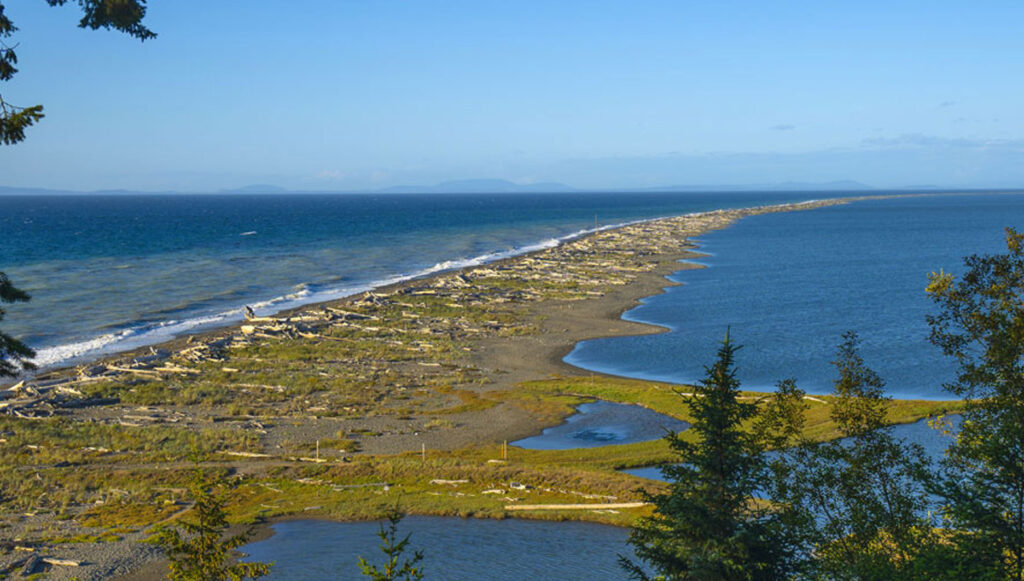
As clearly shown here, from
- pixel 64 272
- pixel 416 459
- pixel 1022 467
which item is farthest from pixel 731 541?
pixel 64 272

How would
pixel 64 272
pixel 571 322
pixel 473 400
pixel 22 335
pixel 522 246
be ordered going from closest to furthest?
pixel 473 400
pixel 22 335
pixel 571 322
pixel 64 272
pixel 522 246

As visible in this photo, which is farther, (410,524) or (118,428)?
(118,428)

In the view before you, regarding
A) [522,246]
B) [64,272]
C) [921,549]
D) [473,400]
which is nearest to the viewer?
[921,549]

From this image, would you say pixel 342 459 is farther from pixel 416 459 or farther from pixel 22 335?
pixel 22 335

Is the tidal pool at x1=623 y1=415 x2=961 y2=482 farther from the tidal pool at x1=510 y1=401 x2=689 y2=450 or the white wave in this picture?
the white wave

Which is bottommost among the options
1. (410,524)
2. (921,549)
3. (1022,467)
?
(410,524)

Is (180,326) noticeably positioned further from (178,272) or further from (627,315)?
(178,272)

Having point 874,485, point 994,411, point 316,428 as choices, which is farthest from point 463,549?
point 994,411

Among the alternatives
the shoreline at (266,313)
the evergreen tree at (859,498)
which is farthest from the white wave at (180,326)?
the evergreen tree at (859,498)
